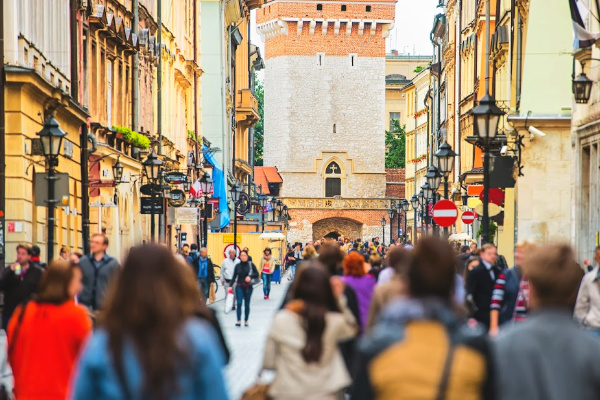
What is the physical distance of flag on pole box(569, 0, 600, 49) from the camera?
22.7 m

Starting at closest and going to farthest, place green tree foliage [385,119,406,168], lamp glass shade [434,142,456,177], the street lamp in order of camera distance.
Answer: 1. the street lamp
2. lamp glass shade [434,142,456,177]
3. green tree foliage [385,119,406,168]

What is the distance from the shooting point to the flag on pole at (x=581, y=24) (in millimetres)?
22656

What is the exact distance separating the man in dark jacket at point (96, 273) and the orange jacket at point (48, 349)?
566cm

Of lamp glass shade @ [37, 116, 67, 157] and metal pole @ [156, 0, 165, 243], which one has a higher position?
metal pole @ [156, 0, 165, 243]

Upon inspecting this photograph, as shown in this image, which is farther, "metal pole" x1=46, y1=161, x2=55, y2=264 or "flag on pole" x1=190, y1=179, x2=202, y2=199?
"flag on pole" x1=190, y1=179, x2=202, y2=199

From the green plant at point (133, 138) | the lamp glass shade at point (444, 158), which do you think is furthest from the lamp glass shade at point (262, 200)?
the lamp glass shade at point (444, 158)

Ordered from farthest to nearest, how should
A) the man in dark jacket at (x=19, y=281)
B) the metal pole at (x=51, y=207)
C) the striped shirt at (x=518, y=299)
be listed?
1. the metal pole at (x=51, y=207)
2. the man in dark jacket at (x=19, y=281)
3. the striped shirt at (x=518, y=299)

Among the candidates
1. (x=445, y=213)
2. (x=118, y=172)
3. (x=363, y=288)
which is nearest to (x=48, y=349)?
(x=363, y=288)

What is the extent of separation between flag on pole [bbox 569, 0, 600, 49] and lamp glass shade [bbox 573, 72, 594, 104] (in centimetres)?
65

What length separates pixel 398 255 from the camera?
12.2 meters

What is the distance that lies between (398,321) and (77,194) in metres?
26.6

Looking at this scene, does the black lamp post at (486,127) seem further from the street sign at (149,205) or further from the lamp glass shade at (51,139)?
the street sign at (149,205)

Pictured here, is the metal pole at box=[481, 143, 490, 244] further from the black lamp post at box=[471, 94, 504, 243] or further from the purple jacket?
the purple jacket

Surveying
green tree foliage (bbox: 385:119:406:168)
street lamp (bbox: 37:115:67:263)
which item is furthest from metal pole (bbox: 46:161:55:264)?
green tree foliage (bbox: 385:119:406:168)
